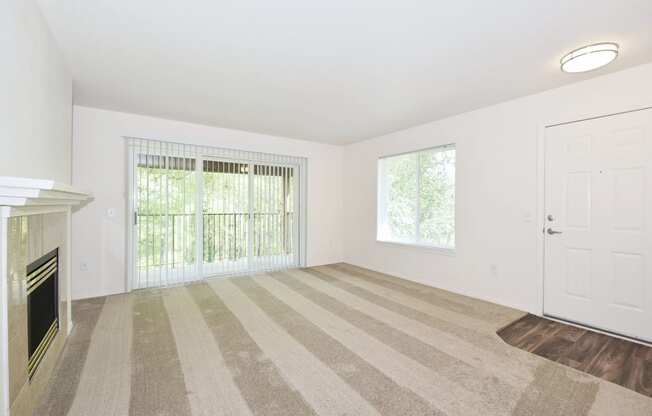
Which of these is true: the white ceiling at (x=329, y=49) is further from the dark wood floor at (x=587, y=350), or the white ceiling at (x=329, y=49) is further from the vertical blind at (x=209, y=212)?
the dark wood floor at (x=587, y=350)

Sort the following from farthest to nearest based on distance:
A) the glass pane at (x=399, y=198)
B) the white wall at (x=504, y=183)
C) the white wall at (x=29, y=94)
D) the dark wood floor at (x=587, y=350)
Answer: the glass pane at (x=399, y=198)
the white wall at (x=504, y=183)
the dark wood floor at (x=587, y=350)
the white wall at (x=29, y=94)

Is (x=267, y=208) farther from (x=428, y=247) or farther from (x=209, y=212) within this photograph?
(x=428, y=247)

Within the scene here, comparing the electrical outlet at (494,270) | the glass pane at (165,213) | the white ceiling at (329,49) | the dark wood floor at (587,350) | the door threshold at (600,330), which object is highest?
the white ceiling at (329,49)

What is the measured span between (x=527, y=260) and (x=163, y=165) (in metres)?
4.88

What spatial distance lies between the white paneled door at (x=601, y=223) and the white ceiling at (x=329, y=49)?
0.63 meters

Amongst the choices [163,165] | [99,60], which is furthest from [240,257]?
[99,60]

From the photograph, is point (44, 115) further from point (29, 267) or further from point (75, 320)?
point (75, 320)

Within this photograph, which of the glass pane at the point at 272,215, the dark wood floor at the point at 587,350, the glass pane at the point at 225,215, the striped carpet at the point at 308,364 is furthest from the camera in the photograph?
the glass pane at the point at 272,215

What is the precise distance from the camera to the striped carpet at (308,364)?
66.7 inches

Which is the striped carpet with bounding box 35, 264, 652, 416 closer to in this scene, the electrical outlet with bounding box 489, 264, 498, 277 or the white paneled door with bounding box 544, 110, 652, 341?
the electrical outlet with bounding box 489, 264, 498, 277

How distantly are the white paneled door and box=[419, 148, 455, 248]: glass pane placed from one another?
3.83 feet

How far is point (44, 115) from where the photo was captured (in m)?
2.03

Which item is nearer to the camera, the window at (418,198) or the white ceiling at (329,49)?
the white ceiling at (329,49)

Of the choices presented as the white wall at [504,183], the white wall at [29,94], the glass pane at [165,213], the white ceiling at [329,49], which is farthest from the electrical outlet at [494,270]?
the white wall at [29,94]
